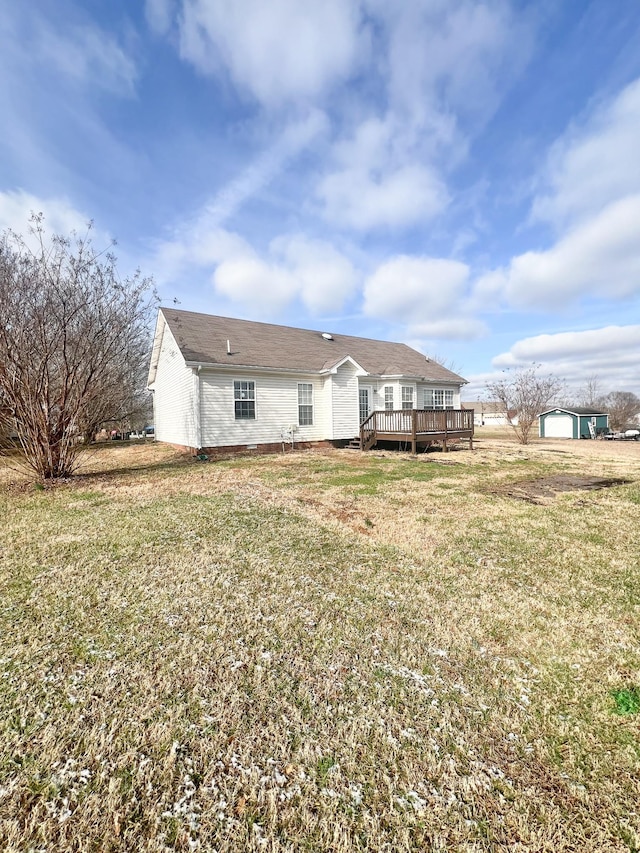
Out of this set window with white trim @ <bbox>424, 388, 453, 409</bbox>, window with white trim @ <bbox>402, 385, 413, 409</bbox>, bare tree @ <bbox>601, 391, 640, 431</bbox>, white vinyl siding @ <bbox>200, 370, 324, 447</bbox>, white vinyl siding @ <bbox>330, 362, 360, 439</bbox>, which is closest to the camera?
white vinyl siding @ <bbox>200, 370, 324, 447</bbox>

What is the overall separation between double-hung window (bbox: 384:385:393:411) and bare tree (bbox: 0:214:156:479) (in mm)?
11588

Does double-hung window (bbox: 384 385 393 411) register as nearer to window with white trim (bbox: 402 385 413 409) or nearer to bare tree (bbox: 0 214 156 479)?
window with white trim (bbox: 402 385 413 409)

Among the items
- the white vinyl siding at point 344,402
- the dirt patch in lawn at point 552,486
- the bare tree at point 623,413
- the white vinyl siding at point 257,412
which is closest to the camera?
the dirt patch in lawn at point 552,486

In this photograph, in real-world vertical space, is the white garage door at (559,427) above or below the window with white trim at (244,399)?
below

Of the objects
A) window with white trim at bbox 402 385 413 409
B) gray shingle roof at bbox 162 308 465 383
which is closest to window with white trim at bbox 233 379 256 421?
gray shingle roof at bbox 162 308 465 383

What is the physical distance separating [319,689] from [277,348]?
1452 cm

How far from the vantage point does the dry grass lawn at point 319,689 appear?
1573mm

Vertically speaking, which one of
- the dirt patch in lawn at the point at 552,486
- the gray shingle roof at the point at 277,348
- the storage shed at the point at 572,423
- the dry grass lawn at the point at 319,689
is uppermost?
the gray shingle roof at the point at 277,348

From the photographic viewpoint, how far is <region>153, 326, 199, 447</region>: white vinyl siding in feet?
44.0

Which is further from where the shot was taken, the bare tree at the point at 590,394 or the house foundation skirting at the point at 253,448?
the bare tree at the point at 590,394

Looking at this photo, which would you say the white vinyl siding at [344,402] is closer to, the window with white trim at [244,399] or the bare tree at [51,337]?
the window with white trim at [244,399]

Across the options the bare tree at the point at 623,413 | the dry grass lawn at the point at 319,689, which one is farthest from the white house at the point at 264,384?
the bare tree at the point at 623,413

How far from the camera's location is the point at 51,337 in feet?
26.9

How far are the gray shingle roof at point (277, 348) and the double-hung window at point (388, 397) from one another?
76 cm
